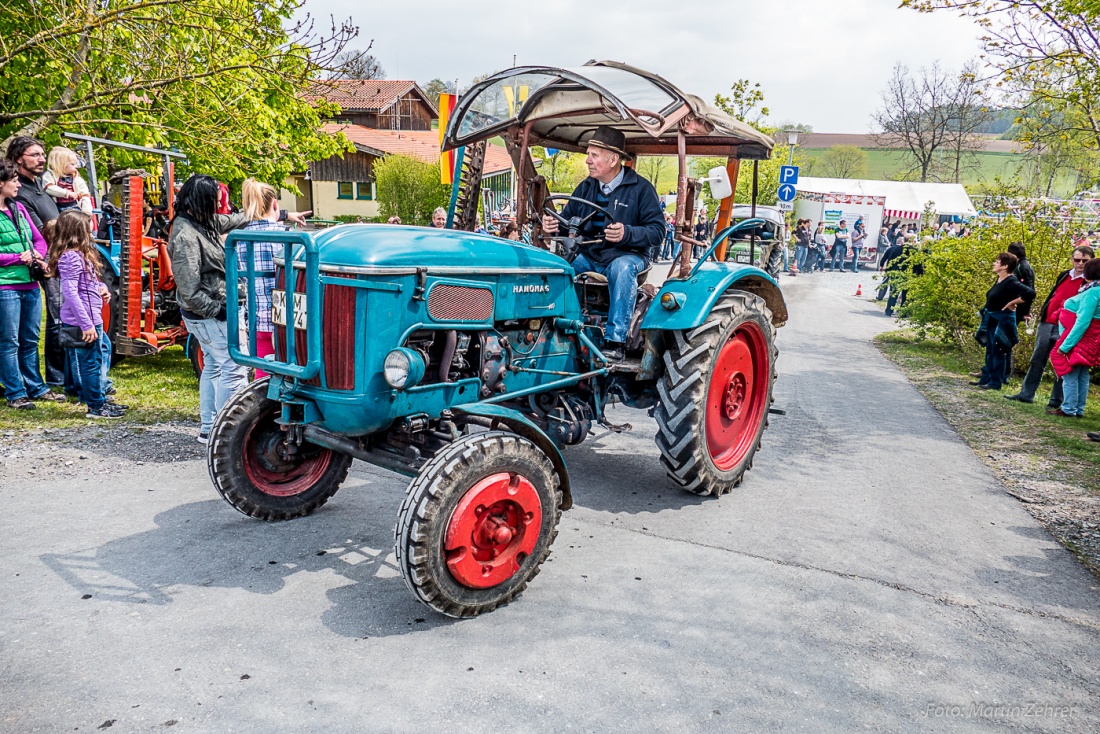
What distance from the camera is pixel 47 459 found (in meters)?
4.84

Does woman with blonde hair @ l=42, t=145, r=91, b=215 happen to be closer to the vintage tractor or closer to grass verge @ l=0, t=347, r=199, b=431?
grass verge @ l=0, t=347, r=199, b=431

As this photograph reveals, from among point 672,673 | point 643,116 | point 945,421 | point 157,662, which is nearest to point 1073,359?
point 945,421

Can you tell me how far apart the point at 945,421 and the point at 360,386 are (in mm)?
6152

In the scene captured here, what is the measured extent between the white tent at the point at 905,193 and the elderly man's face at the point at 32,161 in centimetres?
2910

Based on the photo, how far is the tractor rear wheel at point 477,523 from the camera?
2.97 meters

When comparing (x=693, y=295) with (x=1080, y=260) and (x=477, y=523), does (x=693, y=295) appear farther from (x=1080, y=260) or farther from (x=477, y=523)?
(x=1080, y=260)

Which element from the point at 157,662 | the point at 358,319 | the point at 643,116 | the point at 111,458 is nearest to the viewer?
the point at 157,662

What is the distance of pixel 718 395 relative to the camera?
16.4 ft

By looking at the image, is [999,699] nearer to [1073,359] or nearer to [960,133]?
[1073,359]

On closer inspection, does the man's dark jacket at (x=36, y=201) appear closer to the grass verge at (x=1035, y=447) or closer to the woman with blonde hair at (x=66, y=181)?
the woman with blonde hair at (x=66, y=181)

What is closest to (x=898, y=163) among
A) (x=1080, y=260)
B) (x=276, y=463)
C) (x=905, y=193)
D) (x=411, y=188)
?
(x=905, y=193)

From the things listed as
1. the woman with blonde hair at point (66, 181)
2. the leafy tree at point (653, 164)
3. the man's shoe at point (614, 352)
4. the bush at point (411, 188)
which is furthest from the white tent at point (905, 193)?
the man's shoe at point (614, 352)

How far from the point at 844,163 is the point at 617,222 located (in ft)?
219

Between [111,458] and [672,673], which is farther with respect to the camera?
[111,458]
